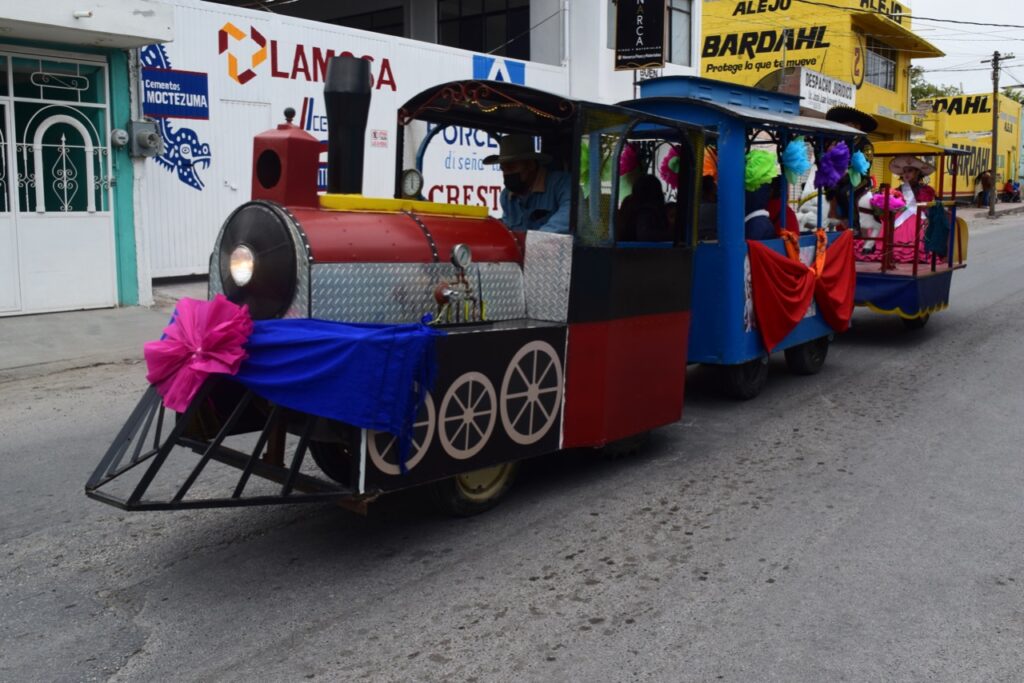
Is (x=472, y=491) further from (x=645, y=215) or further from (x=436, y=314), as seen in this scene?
(x=645, y=215)

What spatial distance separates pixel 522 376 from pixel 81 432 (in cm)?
365

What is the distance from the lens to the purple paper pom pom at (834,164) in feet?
28.0

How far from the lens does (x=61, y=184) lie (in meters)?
11.3

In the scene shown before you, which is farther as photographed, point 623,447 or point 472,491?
point 623,447

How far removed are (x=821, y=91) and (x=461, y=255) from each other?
2653 centimetres

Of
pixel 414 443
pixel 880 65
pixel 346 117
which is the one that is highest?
pixel 880 65

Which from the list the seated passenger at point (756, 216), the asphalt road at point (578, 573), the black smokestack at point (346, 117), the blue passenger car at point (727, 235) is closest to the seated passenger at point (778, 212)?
the blue passenger car at point (727, 235)

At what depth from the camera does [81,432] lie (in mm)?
6816

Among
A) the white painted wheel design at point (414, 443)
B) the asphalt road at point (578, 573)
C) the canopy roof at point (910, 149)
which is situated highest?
the canopy roof at point (910, 149)

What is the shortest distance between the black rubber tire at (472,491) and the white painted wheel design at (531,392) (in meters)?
0.23

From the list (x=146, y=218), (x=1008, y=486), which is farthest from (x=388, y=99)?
(x=1008, y=486)

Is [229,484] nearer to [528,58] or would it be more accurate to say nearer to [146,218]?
[146,218]

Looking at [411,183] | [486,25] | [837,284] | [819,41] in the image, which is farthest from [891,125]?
[411,183]

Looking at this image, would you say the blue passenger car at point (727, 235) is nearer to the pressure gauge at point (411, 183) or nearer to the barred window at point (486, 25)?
the pressure gauge at point (411, 183)
